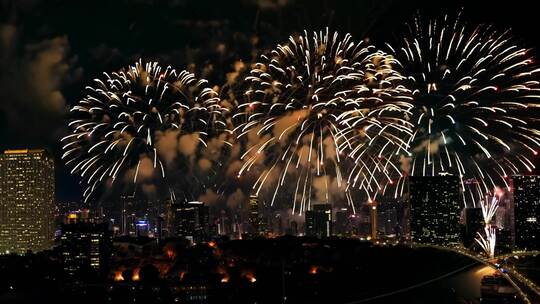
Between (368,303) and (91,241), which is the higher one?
(91,241)

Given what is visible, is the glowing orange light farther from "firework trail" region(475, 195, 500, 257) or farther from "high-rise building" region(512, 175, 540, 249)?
"high-rise building" region(512, 175, 540, 249)

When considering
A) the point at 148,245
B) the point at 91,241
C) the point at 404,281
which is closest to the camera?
the point at 404,281

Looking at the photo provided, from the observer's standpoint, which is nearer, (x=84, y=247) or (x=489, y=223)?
(x=489, y=223)

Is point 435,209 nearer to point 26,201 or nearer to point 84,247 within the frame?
point 84,247

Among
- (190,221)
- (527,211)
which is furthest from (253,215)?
(527,211)

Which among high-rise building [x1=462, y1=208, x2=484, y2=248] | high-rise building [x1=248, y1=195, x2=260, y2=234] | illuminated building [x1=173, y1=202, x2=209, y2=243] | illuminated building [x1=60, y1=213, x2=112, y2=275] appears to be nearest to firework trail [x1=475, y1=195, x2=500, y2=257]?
high-rise building [x1=462, y1=208, x2=484, y2=248]

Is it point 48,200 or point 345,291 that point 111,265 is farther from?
point 48,200

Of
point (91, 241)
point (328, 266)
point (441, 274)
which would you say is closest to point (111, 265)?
point (91, 241)
